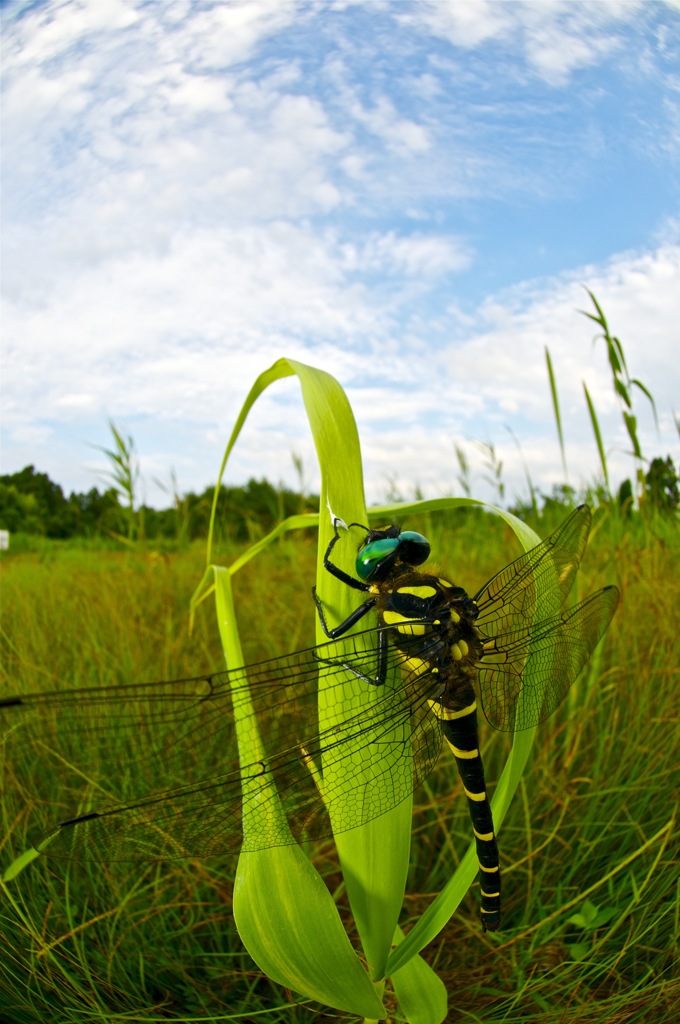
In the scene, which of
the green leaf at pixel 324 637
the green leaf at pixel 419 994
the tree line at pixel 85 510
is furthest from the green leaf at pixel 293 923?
the tree line at pixel 85 510

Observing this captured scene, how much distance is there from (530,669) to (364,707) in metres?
0.41

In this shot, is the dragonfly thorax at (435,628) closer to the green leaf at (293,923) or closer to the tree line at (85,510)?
the green leaf at (293,923)

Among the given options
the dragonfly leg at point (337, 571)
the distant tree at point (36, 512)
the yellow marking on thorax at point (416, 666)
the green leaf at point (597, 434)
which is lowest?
the yellow marking on thorax at point (416, 666)

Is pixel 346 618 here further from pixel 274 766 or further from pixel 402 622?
pixel 274 766

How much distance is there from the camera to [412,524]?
15.6 feet

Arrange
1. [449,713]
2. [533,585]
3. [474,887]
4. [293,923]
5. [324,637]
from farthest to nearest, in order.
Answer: [474,887]
[533,585]
[449,713]
[324,637]
[293,923]

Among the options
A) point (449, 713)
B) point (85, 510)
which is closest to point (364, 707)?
point (449, 713)

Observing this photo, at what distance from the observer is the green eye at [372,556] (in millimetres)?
1128

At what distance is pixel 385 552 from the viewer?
1.13m

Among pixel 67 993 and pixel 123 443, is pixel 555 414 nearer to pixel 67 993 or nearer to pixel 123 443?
pixel 67 993

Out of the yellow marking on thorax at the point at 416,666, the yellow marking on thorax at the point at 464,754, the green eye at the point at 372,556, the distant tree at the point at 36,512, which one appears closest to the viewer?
the green eye at the point at 372,556

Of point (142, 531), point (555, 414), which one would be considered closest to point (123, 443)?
point (142, 531)

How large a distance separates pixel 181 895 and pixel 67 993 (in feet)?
1.45

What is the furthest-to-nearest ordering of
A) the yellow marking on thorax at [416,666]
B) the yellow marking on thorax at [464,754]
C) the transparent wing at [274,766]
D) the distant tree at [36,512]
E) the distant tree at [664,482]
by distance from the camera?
1. the distant tree at [36,512]
2. the distant tree at [664,482]
3. the yellow marking on thorax at [464,754]
4. the yellow marking on thorax at [416,666]
5. the transparent wing at [274,766]
